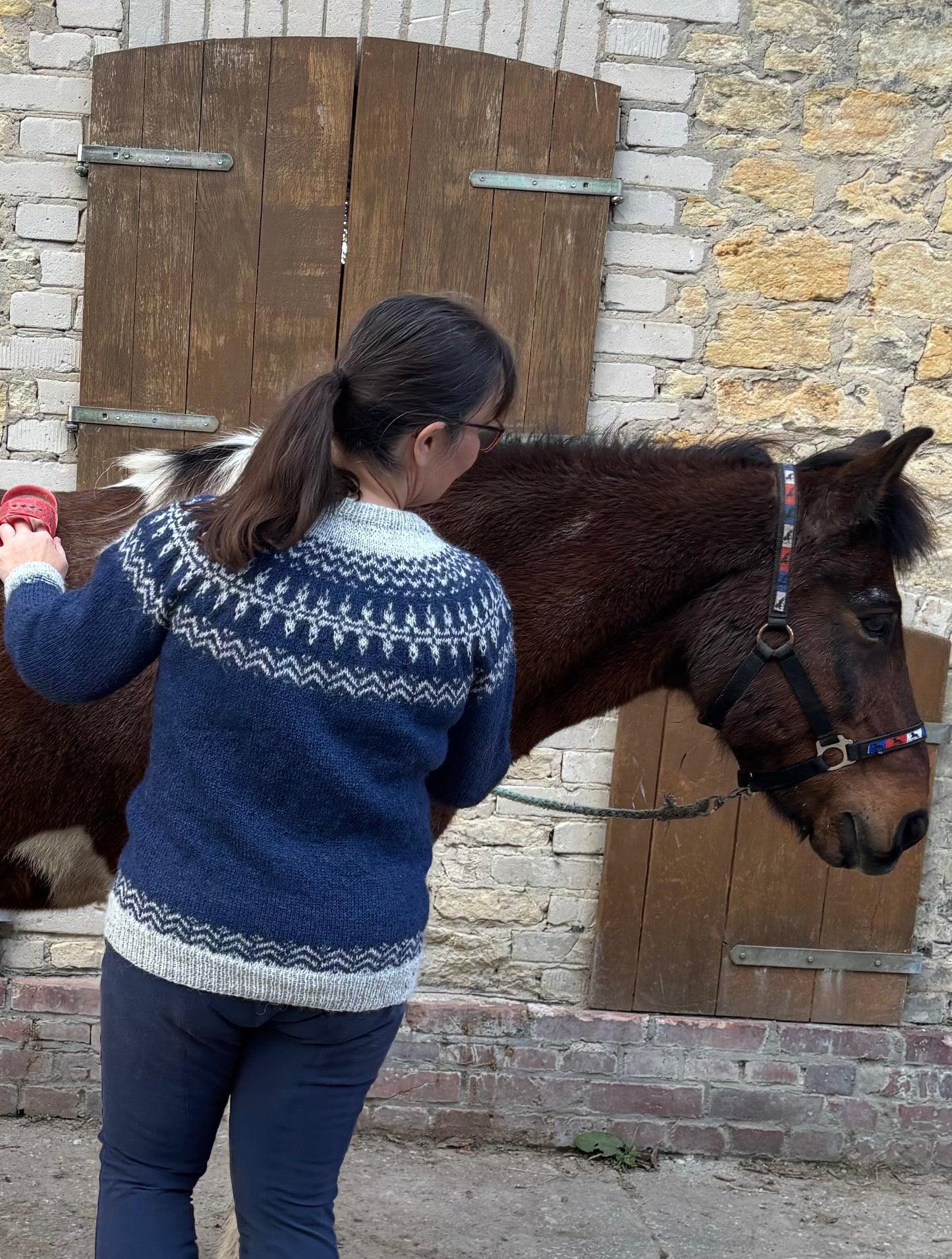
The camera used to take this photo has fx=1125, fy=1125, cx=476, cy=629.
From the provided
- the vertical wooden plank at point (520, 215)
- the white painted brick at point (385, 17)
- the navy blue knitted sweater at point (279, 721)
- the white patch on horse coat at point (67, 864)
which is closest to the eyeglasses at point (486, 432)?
the navy blue knitted sweater at point (279, 721)

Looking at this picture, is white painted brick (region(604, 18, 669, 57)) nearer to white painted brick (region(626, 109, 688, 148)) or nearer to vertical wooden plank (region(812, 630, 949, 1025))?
white painted brick (region(626, 109, 688, 148))

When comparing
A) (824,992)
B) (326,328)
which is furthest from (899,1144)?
(326,328)

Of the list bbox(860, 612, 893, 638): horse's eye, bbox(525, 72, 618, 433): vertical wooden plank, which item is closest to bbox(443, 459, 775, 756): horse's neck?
bbox(860, 612, 893, 638): horse's eye

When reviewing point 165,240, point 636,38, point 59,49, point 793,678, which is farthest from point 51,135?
point 793,678

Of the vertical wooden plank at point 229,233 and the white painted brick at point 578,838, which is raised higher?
the vertical wooden plank at point 229,233

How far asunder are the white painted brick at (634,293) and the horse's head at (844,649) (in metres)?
1.62

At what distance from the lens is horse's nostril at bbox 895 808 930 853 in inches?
92.2

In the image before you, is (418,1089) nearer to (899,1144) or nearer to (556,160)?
(899,1144)

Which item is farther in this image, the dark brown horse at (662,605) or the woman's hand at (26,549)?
the dark brown horse at (662,605)

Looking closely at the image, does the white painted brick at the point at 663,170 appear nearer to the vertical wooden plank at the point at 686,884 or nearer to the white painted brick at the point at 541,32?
the white painted brick at the point at 541,32

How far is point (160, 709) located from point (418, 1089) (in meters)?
2.77

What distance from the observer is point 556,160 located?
366 centimetres

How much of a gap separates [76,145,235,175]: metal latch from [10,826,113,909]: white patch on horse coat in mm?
2273

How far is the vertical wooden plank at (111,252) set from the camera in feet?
11.6
